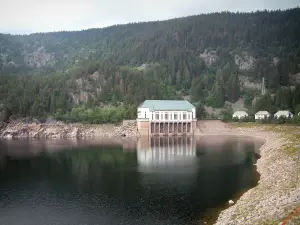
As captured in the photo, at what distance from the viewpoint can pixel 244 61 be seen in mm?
174375

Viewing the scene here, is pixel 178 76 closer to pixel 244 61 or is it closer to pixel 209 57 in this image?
pixel 209 57

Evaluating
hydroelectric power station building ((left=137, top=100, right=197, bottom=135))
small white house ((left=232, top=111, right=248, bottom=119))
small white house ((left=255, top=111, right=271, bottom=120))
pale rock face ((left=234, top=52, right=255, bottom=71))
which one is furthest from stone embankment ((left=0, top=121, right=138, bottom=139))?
pale rock face ((left=234, top=52, right=255, bottom=71))

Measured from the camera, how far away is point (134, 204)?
3572cm

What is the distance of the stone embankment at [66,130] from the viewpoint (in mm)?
105188

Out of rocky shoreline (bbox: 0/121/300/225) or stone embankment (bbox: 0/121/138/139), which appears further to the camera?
stone embankment (bbox: 0/121/138/139)

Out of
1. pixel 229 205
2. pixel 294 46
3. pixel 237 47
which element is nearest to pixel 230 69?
pixel 237 47

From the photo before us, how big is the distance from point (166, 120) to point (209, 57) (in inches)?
3438

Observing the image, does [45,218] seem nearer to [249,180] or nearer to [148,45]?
[249,180]

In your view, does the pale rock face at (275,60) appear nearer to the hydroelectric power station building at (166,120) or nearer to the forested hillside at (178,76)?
the forested hillside at (178,76)

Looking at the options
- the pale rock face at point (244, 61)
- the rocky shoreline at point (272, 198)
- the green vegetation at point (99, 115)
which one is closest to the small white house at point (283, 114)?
the green vegetation at point (99, 115)

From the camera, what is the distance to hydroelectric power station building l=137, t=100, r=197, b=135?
351 ft

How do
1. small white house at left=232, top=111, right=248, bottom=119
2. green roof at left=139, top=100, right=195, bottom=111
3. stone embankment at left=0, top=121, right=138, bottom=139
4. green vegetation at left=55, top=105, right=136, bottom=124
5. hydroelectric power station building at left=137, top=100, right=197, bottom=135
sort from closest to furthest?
stone embankment at left=0, top=121, right=138, bottom=139 → hydroelectric power station building at left=137, top=100, right=197, bottom=135 → green roof at left=139, top=100, right=195, bottom=111 → green vegetation at left=55, top=105, right=136, bottom=124 → small white house at left=232, top=111, right=248, bottom=119

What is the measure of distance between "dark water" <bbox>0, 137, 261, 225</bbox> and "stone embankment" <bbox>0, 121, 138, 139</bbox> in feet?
105

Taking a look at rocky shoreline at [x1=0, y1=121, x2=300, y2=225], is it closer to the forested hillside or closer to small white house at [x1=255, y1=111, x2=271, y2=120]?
small white house at [x1=255, y1=111, x2=271, y2=120]
